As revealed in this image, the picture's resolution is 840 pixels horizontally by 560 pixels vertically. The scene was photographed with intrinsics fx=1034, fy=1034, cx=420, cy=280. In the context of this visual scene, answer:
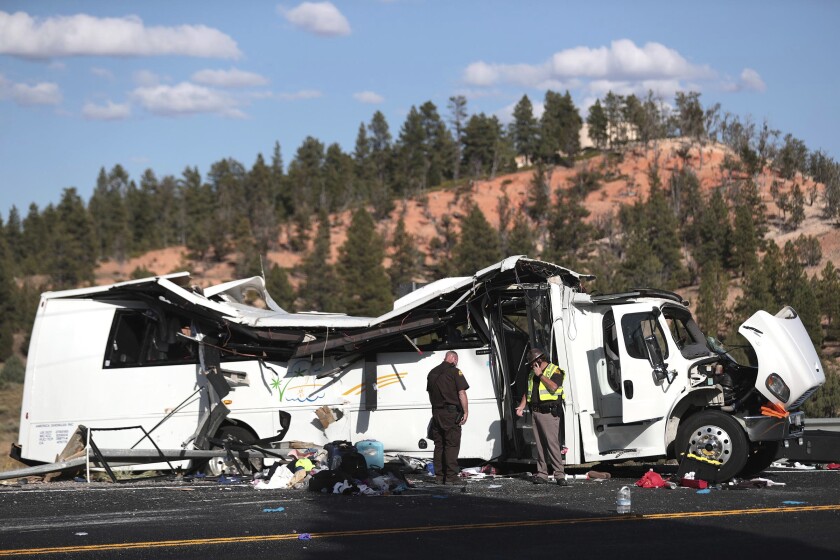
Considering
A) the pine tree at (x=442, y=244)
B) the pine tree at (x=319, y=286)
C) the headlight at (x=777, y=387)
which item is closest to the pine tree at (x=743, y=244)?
the pine tree at (x=442, y=244)

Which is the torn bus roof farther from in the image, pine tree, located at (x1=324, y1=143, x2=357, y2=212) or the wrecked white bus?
pine tree, located at (x1=324, y1=143, x2=357, y2=212)

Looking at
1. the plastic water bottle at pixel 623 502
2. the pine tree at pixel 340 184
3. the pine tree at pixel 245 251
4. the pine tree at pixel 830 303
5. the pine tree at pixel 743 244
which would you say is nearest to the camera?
the plastic water bottle at pixel 623 502

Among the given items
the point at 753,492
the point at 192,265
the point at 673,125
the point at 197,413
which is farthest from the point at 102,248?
the point at 753,492

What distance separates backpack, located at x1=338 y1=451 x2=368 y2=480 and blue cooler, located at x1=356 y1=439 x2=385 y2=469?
84 centimetres

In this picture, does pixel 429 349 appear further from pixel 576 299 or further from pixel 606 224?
pixel 606 224

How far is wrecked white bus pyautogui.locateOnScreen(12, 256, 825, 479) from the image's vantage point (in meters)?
13.0

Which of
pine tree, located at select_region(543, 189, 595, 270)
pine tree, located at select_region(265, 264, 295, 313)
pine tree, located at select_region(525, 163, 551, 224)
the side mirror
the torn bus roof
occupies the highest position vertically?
pine tree, located at select_region(525, 163, 551, 224)

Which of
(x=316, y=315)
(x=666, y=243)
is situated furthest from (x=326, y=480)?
(x=666, y=243)

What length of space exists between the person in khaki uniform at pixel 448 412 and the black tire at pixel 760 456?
3.62 m

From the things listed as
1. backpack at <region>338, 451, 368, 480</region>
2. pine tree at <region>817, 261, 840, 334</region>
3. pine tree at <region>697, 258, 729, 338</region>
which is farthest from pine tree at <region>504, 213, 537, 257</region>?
backpack at <region>338, 451, 368, 480</region>

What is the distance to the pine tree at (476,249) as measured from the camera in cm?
4962

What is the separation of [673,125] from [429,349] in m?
79.4

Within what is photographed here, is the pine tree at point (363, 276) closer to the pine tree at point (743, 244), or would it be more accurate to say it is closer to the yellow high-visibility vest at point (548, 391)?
the pine tree at point (743, 244)

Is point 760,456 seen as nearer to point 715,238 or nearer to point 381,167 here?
point 715,238
